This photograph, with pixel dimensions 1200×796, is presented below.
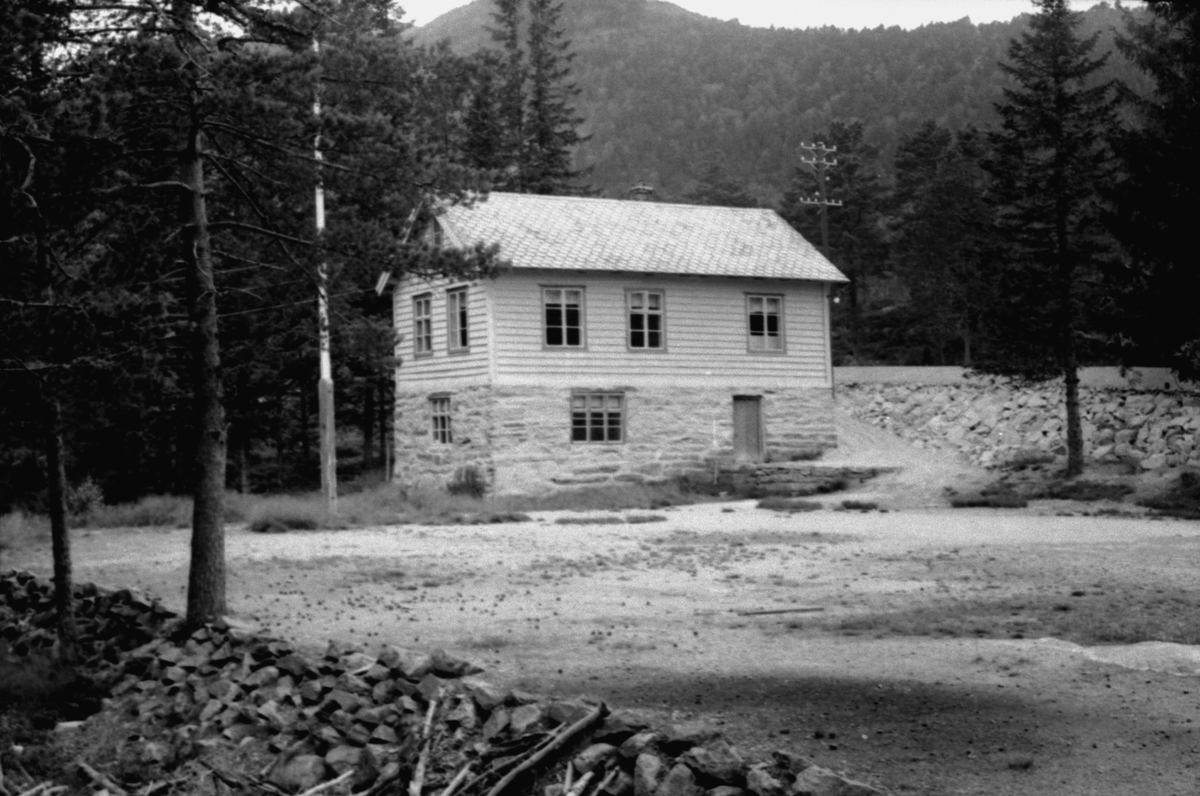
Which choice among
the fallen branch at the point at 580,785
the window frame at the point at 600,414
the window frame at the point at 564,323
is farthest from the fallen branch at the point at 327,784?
the window frame at the point at 564,323

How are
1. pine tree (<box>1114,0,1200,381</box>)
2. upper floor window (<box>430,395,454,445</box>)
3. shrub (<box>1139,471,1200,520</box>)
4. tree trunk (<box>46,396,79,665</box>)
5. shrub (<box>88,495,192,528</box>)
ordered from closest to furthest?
tree trunk (<box>46,396,79,665</box>) → shrub (<box>1139,471,1200,520</box>) → pine tree (<box>1114,0,1200,381</box>) → shrub (<box>88,495,192,528</box>) → upper floor window (<box>430,395,454,445</box>)

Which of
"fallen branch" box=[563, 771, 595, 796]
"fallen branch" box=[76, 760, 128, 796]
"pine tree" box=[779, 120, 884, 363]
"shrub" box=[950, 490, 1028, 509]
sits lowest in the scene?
"fallen branch" box=[76, 760, 128, 796]

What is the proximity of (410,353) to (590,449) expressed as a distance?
587cm

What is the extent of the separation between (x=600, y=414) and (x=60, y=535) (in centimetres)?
2036

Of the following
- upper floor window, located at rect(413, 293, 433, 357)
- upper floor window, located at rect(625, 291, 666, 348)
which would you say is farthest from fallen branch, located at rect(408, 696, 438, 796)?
upper floor window, located at rect(413, 293, 433, 357)

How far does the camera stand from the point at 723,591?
14.9 meters

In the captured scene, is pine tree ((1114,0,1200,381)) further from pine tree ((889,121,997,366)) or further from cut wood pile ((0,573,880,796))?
pine tree ((889,121,997,366))

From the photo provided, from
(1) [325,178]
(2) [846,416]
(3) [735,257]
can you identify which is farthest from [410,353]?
(1) [325,178]

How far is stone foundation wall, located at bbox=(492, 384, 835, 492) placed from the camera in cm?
3198

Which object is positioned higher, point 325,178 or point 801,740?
point 325,178

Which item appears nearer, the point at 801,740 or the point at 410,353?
the point at 801,740

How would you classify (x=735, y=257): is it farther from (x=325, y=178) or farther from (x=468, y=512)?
(x=325, y=178)

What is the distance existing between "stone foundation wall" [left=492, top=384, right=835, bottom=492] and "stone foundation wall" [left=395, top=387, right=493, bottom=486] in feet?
1.41

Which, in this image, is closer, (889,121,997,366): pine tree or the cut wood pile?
the cut wood pile
